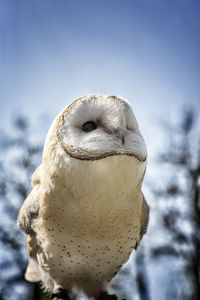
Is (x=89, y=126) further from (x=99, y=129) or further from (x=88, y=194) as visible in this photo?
(x=88, y=194)

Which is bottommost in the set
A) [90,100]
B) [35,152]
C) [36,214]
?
[35,152]

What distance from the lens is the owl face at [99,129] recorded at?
1.59m

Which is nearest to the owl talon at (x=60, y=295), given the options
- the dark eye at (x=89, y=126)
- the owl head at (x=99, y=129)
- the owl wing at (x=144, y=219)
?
the owl wing at (x=144, y=219)

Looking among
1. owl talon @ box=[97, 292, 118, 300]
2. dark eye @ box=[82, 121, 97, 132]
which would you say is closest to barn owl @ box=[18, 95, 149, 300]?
dark eye @ box=[82, 121, 97, 132]

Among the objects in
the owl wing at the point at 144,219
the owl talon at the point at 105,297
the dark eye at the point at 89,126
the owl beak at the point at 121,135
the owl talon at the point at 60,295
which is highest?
the dark eye at the point at 89,126

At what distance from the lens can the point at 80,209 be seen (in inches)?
68.6

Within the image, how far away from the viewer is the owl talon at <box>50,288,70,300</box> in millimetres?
2076

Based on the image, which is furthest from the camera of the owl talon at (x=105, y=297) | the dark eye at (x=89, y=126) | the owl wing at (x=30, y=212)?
the owl talon at (x=105, y=297)

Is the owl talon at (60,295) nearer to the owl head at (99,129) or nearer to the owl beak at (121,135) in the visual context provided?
the owl head at (99,129)

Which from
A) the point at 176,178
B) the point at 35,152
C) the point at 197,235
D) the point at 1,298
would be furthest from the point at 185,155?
the point at 1,298

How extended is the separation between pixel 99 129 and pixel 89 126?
93 millimetres

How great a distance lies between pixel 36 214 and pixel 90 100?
82cm

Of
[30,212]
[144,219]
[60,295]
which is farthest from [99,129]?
[60,295]

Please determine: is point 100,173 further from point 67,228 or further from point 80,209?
point 67,228
